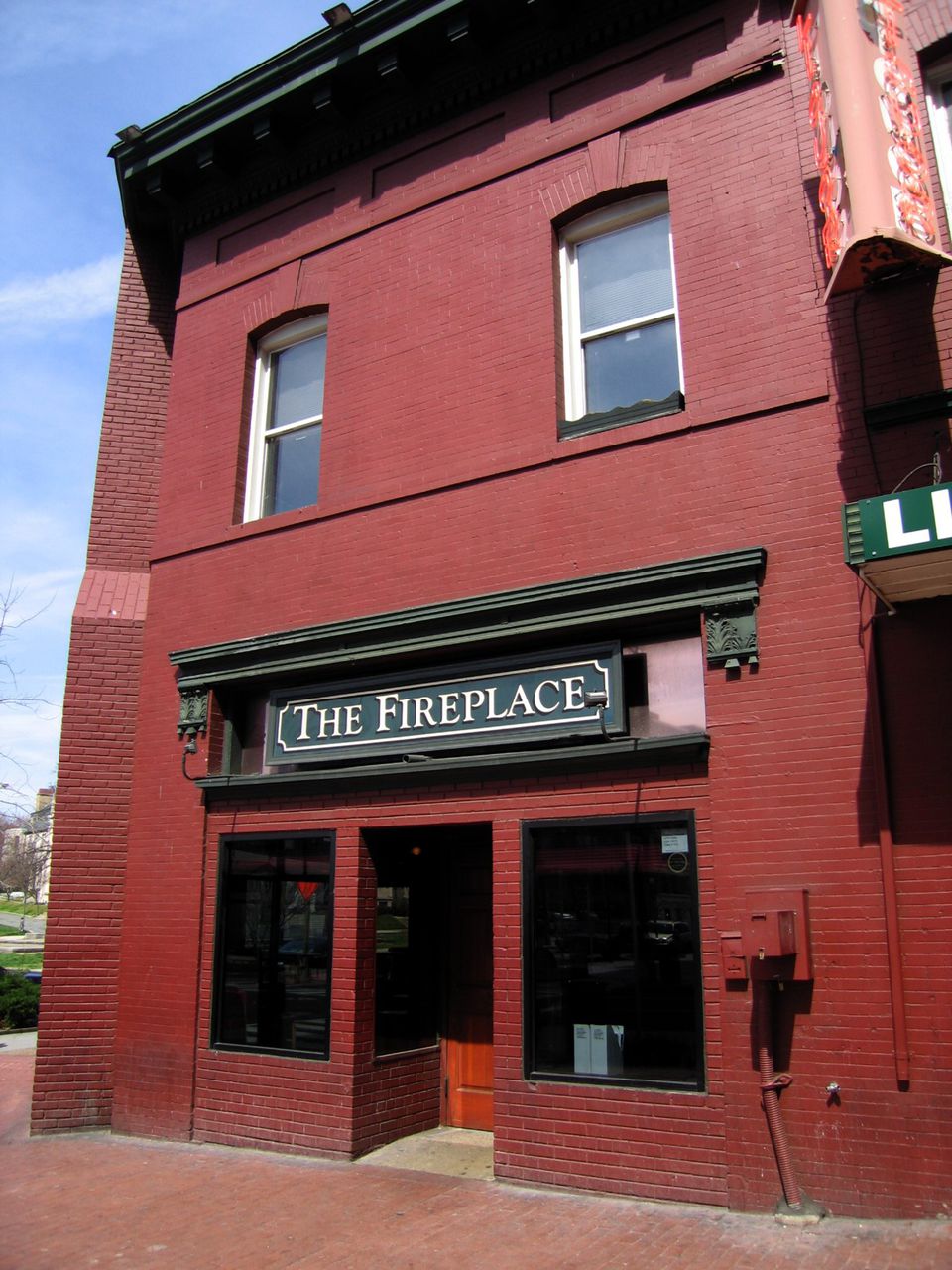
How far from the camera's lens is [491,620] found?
26.4ft

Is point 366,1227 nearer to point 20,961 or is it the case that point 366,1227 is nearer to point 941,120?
point 941,120

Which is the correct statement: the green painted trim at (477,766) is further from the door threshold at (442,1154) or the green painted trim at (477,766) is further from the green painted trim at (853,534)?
the door threshold at (442,1154)

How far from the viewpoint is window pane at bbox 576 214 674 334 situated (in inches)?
328

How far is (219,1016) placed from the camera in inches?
350

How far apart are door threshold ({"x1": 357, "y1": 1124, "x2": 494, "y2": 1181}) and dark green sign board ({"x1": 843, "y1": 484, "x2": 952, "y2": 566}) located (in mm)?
5058

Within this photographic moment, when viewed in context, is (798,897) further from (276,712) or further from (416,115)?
(416,115)

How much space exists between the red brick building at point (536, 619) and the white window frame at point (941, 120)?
0.21 feet

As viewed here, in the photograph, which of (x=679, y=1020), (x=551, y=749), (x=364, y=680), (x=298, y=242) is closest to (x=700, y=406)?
(x=551, y=749)

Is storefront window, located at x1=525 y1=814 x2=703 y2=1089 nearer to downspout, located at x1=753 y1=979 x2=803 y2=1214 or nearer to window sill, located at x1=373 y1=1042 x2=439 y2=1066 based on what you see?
downspout, located at x1=753 y1=979 x2=803 y2=1214

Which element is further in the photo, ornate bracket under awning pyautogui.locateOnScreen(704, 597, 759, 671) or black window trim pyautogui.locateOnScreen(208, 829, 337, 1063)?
black window trim pyautogui.locateOnScreen(208, 829, 337, 1063)

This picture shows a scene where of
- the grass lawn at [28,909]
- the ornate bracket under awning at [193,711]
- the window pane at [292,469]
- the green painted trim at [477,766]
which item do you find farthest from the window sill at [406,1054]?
the grass lawn at [28,909]

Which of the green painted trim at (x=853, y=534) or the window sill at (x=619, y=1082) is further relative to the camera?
the window sill at (x=619, y=1082)

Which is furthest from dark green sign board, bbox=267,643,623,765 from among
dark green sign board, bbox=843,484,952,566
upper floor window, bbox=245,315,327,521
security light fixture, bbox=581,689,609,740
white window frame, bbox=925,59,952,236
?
white window frame, bbox=925,59,952,236

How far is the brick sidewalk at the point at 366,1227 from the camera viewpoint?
18.4 ft
